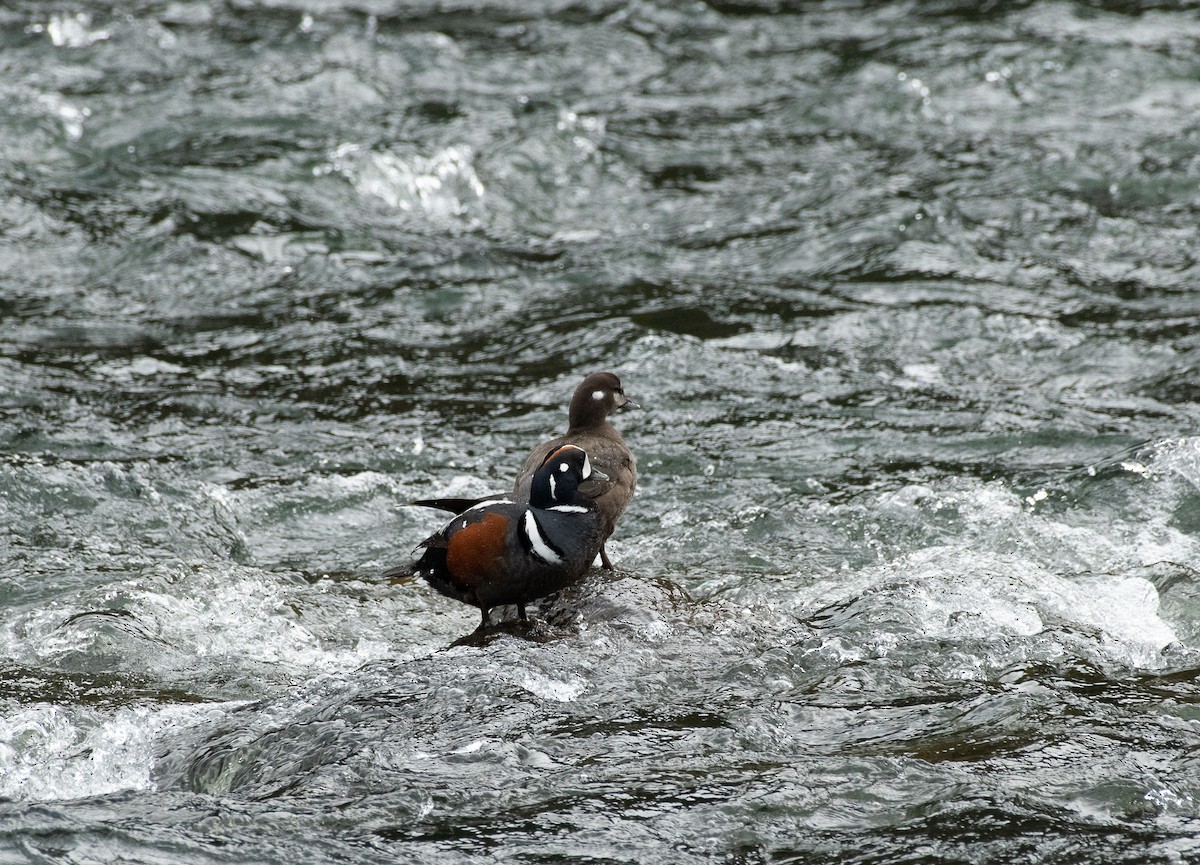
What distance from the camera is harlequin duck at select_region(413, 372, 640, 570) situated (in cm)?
611

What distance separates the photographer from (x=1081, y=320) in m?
9.62

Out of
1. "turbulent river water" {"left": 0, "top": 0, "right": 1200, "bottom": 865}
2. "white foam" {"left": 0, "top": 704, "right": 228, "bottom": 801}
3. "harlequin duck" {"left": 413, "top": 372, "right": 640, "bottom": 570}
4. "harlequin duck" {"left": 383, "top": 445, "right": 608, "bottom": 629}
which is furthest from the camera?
"harlequin duck" {"left": 413, "top": 372, "right": 640, "bottom": 570}

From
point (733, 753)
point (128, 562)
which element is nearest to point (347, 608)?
point (128, 562)

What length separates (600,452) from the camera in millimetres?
6660

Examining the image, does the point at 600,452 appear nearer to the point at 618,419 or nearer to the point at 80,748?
the point at 618,419

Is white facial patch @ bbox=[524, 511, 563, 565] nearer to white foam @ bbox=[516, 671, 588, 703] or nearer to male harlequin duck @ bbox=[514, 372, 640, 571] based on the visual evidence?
male harlequin duck @ bbox=[514, 372, 640, 571]

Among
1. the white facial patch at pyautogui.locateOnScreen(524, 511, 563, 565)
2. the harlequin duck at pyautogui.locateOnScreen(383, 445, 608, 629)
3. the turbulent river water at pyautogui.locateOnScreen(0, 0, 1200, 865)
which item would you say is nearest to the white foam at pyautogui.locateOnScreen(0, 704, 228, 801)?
the turbulent river water at pyautogui.locateOnScreen(0, 0, 1200, 865)

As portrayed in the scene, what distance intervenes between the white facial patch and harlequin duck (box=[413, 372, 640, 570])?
284 mm

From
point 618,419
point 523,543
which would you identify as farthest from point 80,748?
point 618,419

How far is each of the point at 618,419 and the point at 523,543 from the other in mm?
3444

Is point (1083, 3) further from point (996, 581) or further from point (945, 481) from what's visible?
point (996, 581)

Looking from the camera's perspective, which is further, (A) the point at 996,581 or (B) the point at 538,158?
(B) the point at 538,158

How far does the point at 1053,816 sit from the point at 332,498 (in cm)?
462

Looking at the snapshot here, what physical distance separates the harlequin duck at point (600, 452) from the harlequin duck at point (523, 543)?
0.17 metres
